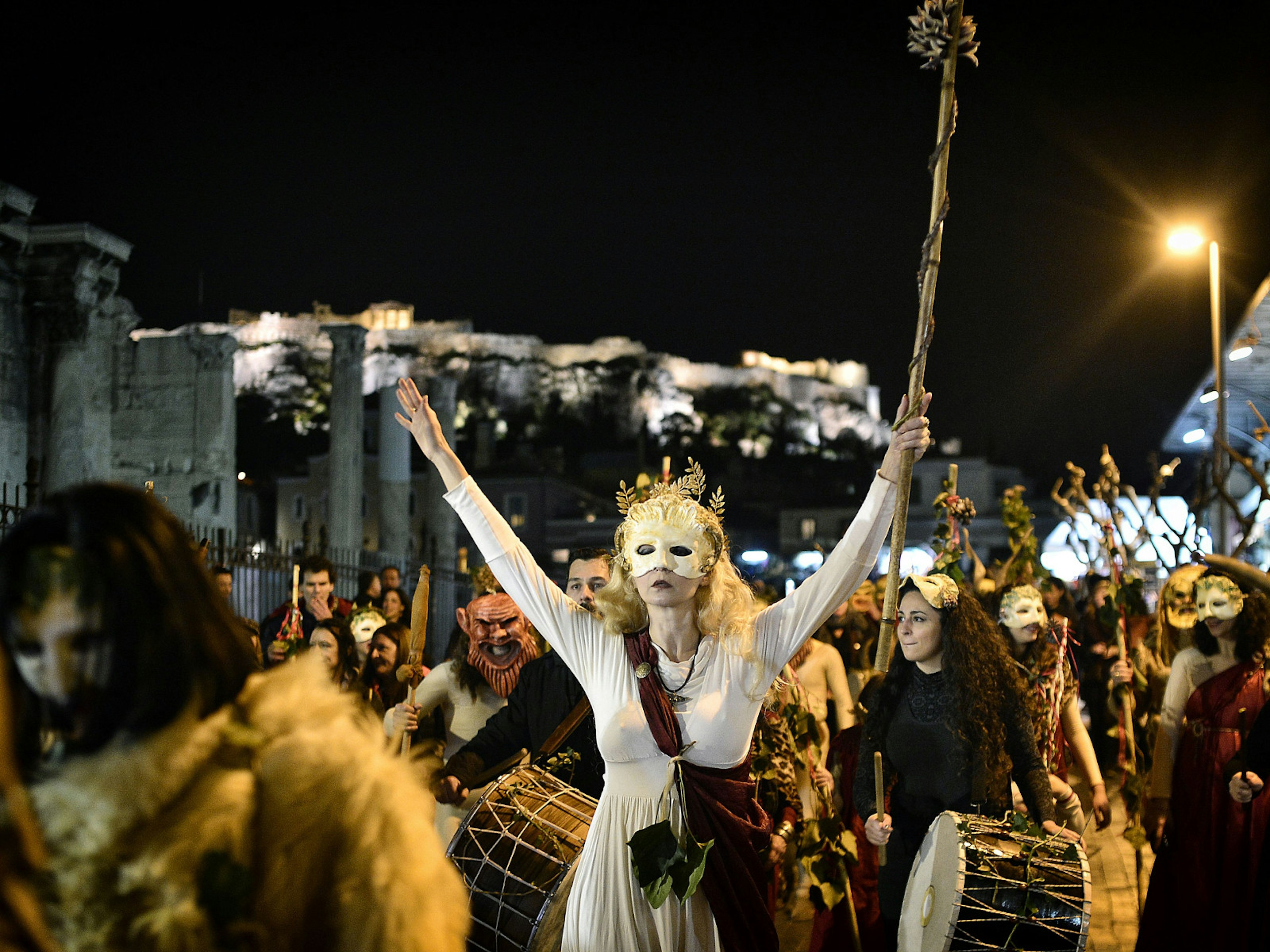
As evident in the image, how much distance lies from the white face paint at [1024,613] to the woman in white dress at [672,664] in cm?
307

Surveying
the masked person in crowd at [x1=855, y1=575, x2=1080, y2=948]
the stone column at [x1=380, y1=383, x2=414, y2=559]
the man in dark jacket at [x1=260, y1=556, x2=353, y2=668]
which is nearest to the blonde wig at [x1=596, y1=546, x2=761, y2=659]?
the masked person in crowd at [x1=855, y1=575, x2=1080, y2=948]

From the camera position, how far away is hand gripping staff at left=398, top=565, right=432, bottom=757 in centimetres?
477

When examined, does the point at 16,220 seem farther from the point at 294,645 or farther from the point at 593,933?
the point at 593,933

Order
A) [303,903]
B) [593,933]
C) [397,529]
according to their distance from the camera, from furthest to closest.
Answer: [397,529] < [593,933] < [303,903]

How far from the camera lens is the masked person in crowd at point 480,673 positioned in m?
6.34

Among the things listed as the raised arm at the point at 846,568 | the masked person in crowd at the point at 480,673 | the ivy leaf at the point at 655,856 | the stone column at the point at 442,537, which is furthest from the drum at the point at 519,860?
the stone column at the point at 442,537

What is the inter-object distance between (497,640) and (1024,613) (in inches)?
119

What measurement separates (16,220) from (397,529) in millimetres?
14104

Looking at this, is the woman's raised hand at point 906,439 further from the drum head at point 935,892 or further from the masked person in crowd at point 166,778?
the masked person in crowd at point 166,778

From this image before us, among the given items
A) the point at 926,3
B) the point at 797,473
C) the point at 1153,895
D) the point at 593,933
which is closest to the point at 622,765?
the point at 593,933

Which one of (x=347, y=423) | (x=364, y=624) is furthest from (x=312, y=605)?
(x=347, y=423)

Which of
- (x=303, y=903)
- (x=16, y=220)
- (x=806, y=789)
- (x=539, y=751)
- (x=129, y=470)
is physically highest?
(x=16, y=220)

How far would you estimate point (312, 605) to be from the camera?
9.31m

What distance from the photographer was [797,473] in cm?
8756
